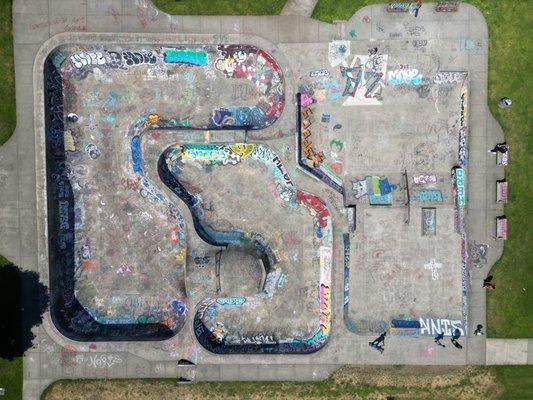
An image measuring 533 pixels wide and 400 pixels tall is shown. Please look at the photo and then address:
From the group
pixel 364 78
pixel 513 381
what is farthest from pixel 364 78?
pixel 513 381

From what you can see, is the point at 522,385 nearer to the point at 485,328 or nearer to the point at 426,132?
the point at 485,328

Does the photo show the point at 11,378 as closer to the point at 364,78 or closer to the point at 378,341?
the point at 378,341

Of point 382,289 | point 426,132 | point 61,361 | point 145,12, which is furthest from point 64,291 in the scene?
point 426,132

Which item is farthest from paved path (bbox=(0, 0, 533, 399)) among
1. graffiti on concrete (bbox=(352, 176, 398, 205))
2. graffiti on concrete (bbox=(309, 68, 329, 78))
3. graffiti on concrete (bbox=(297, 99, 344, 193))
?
graffiti on concrete (bbox=(352, 176, 398, 205))

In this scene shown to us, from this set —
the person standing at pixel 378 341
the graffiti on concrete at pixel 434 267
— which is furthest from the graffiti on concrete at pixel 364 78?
the person standing at pixel 378 341

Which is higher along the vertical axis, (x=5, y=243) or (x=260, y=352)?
(x=5, y=243)

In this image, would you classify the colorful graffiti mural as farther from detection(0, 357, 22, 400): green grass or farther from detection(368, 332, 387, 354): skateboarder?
detection(0, 357, 22, 400): green grass
